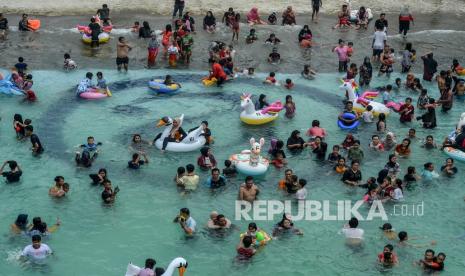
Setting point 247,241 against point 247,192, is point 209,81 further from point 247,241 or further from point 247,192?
point 247,241

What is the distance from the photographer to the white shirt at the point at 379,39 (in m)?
35.8

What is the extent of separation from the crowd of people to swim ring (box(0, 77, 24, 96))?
20cm

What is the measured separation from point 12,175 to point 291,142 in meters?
10.2

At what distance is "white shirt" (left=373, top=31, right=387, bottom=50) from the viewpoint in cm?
3584

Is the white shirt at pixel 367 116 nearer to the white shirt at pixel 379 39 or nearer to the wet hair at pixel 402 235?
the white shirt at pixel 379 39

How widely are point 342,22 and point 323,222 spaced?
67.0 feet

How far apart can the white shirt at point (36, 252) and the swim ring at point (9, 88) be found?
495 inches

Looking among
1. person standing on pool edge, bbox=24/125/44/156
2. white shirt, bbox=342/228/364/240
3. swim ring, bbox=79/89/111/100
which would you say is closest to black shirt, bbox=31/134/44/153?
person standing on pool edge, bbox=24/125/44/156

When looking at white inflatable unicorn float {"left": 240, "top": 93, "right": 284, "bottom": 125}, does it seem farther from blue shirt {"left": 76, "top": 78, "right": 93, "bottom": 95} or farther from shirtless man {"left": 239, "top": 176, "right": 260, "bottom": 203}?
blue shirt {"left": 76, "top": 78, "right": 93, "bottom": 95}

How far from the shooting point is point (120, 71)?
3503cm

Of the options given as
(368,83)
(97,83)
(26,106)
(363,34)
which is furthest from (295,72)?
(26,106)

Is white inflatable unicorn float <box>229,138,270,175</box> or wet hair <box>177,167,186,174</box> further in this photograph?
white inflatable unicorn float <box>229,138,270,175</box>

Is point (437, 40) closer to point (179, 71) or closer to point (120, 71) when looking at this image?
point (179, 71)

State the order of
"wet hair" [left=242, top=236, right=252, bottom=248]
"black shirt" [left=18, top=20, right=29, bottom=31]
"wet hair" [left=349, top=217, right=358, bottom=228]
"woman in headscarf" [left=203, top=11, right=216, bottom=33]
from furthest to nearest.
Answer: "woman in headscarf" [left=203, top=11, right=216, bottom=33], "black shirt" [left=18, top=20, right=29, bottom=31], "wet hair" [left=349, top=217, right=358, bottom=228], "wet hair" [left=242, top=236, right=252, bottom=248]
